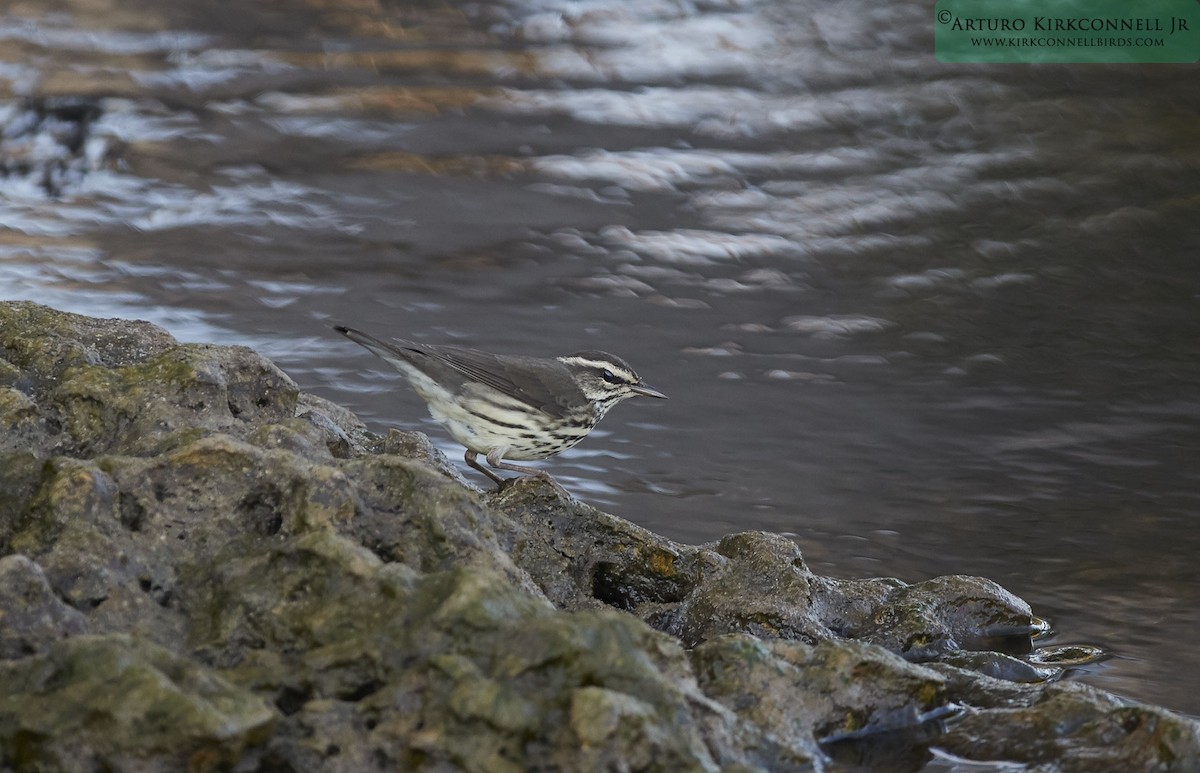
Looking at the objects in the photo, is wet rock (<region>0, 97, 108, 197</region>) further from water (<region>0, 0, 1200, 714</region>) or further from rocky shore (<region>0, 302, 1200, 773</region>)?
rocky shore (<region>0, 302, 1200, 773</region>)

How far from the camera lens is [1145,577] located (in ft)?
20.6

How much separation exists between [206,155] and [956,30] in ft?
23.6

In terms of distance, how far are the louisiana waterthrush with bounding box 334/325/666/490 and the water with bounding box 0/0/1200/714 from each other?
2.73 feet

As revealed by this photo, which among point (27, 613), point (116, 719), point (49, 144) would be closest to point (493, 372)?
point (27, 613)

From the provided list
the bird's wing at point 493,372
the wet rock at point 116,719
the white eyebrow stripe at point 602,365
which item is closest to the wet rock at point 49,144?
the bird's wing at point 493,372

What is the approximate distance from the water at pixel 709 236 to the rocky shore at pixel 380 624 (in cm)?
211

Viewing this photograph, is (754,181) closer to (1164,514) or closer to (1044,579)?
(1164,514)

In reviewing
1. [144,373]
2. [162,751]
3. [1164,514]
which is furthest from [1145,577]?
[162,751]

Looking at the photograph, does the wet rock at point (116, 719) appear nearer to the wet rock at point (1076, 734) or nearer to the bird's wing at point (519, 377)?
the wet rock at point (1076, 734)

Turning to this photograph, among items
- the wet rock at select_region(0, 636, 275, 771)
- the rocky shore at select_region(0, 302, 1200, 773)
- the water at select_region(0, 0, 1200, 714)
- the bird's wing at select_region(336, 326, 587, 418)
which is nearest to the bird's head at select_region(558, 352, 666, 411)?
the bird's wing at select_region(336, 326, 587, 418)

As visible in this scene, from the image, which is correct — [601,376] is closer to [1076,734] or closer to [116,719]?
[1076,734]

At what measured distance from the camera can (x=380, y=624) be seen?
3.03 metres

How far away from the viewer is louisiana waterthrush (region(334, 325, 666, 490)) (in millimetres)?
6098

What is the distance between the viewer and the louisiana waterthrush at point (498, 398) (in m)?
6.10
